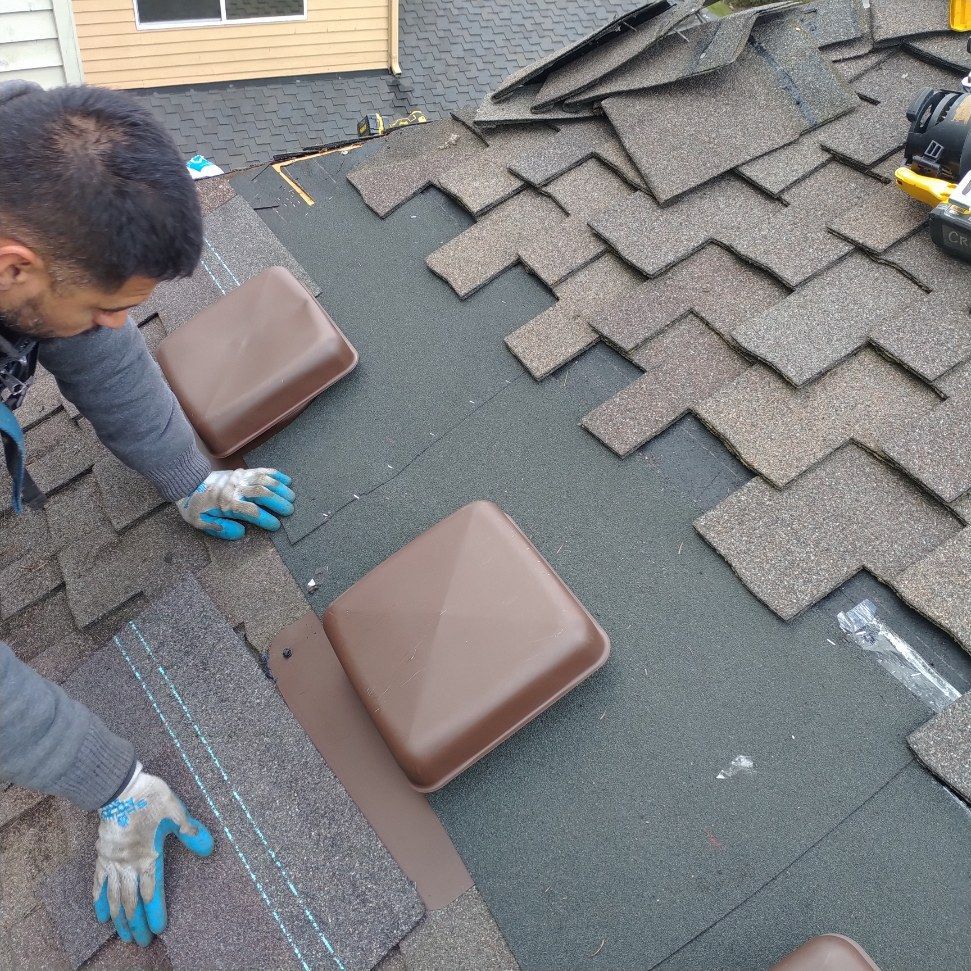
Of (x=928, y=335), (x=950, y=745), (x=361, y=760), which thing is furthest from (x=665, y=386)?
(x=361, y=760)

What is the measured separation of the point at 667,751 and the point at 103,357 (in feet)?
8.20

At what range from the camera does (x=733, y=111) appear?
3.76 metres

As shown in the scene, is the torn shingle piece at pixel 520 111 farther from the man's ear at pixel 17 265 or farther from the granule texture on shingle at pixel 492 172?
the man's ear at pixel 17 265

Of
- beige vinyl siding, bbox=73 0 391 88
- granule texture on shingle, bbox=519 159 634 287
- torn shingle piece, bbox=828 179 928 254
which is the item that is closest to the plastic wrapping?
torn shingle piece, bbox=828 179 928 254

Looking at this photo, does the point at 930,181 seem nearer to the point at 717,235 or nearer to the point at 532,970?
the point at 717,235

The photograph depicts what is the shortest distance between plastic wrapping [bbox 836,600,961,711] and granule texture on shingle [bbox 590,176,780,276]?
1653 mm

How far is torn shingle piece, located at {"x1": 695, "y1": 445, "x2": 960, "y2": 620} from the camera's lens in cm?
257

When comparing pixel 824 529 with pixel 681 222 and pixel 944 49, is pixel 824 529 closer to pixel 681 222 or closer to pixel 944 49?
pixel 681 222

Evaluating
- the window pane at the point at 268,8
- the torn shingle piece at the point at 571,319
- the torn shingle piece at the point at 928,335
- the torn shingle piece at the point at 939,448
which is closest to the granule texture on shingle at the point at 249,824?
the torn shingle piece at the point at 571,319

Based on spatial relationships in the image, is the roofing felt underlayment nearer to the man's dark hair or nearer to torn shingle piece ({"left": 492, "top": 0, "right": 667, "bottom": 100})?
the man's dark hair

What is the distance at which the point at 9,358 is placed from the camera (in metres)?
2.47

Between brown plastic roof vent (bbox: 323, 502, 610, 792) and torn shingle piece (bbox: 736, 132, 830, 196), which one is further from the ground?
torn shingle piece (bbox: 736, 132, 830, 196)

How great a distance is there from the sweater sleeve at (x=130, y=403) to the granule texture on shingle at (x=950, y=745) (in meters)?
2.80

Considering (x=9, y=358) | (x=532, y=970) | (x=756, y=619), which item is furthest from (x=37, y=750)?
(x=756, y=619)
